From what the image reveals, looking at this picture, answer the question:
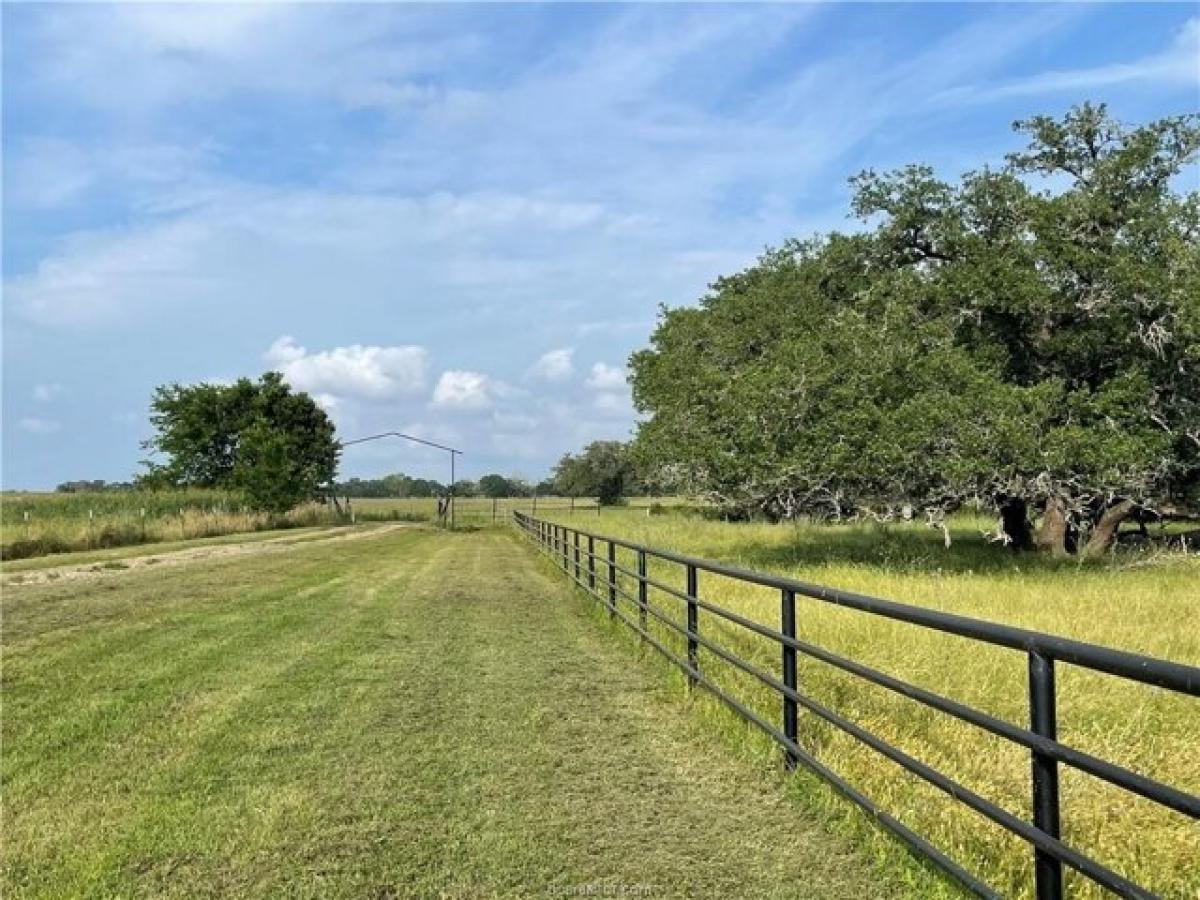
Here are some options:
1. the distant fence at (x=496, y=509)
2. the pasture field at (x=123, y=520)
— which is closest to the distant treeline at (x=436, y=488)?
the distant fence at (x=496, y=509)

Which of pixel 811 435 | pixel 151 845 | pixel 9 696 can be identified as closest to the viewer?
pixel 151 845

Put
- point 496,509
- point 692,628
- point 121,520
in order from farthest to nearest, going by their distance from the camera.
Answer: point 496,509, point 121,520, point 692,628

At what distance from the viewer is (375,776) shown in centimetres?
557

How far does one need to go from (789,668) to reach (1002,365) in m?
15.5

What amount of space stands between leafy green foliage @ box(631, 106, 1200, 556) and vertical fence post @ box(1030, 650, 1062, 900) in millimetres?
14303

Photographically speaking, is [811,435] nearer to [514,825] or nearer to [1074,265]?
[1074,265]

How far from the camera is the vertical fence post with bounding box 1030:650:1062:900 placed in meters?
3.12

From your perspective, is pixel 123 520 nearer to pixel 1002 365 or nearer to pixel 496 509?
pixel 1002 365

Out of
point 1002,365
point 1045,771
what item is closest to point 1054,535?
point 1002,365

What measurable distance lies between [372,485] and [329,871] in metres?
183

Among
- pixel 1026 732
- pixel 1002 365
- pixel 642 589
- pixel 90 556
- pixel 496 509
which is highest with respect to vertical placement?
pixel 1002 365

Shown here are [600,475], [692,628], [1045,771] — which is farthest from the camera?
[600,475]

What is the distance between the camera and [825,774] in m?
4.86

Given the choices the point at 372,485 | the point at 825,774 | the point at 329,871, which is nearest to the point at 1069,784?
the point at 825,774
